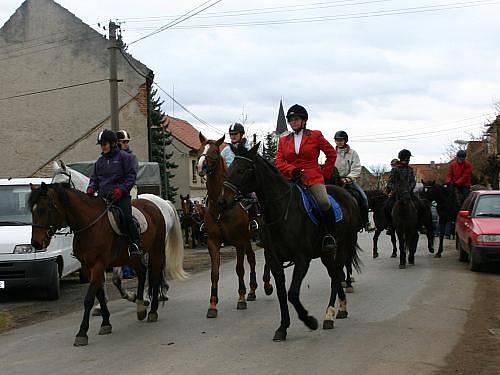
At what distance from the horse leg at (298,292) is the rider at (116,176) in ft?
8.15

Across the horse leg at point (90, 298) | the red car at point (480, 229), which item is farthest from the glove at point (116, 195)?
the red car at point (480, 229)

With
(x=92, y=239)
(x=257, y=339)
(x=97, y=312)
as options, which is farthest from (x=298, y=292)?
(x=97, y=312)

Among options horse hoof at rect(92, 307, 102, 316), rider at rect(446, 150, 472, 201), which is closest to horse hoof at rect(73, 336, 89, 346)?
horse hoof at rect(92, 307, 102, 316)

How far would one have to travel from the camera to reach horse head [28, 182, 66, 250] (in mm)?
8047

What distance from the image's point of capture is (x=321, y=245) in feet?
27.4

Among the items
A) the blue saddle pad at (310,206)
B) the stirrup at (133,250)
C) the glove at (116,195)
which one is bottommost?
the stirrup at (133,250)

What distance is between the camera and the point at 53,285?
12.3m

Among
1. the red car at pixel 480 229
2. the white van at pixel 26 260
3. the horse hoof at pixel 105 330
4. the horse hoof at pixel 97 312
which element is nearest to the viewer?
the horse hoof at pixel 105 330

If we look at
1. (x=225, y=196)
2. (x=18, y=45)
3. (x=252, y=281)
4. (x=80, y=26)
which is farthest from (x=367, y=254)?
(x=18, y=45)

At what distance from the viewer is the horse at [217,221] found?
31.4 feet

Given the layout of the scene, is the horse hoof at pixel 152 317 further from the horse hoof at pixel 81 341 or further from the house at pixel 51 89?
the house at pixel 51 89

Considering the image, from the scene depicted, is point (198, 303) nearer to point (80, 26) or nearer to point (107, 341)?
point (107, 341)

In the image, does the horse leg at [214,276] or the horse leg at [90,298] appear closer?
the horse leg at [90,298]

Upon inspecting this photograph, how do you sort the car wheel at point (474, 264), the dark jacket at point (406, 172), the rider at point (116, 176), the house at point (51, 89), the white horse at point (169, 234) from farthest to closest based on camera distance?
1. the house at point (51, 89)
2. the dark jacket at point (406, 172)
3. the car wheel at point (474, 264)
4. the white horse at point (169, 234)
5. the rider at point (116, 176)
